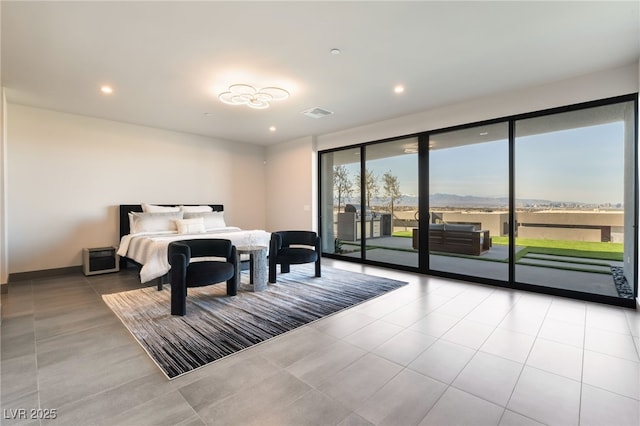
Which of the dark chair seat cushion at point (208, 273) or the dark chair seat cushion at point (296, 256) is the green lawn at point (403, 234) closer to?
the dark chair seat cushion at point (296, 256)

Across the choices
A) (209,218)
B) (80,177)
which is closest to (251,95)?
(209,218)

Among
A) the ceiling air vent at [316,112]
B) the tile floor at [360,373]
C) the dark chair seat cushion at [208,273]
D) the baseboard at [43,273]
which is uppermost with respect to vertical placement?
the ceiling air vent at [316,112]

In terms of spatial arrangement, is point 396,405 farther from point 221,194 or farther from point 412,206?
point 221,194

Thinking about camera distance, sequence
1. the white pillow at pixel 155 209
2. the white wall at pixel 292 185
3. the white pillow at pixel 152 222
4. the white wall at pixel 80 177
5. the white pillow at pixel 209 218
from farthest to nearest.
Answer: the white wall at pixel 292 185, the white pillow at pixel 209 218, the white pillow at pixel 155 209, the white pillow at pixel 152 222, the white wall at pixel 80 177

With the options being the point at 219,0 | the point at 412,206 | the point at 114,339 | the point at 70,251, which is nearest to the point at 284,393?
the point at 114,339

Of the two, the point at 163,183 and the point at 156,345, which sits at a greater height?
the point at 163,183

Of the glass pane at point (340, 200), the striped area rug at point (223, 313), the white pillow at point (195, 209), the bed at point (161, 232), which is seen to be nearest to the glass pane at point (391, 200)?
the glass pane at point (340, 200)

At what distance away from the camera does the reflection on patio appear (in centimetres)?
429

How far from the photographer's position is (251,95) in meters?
4.00

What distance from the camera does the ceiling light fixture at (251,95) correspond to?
382cm

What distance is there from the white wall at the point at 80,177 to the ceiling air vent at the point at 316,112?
3.03 metres

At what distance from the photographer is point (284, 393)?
1.90m

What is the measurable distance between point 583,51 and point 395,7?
234cm

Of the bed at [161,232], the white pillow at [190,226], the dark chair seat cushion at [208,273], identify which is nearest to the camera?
the dark chair seat cushion at [208,273]
